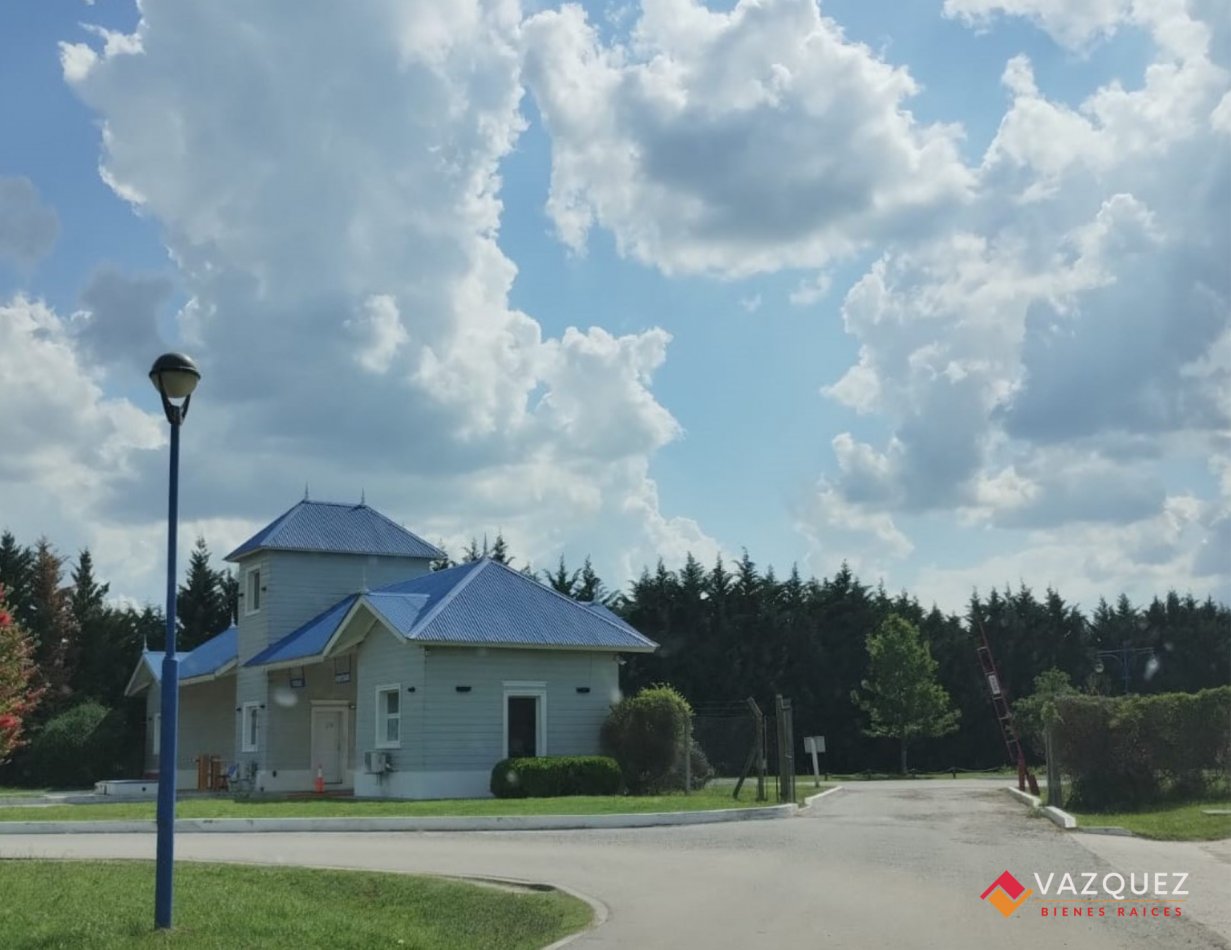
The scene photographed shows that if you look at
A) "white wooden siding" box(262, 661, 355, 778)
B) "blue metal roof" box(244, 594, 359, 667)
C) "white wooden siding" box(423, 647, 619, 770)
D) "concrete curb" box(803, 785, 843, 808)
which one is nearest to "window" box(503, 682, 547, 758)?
"white wooden siding" box(423, 647, 619, 770)

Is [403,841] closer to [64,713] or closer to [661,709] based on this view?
[661,709]

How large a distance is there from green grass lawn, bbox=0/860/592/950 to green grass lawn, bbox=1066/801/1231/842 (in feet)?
28.9

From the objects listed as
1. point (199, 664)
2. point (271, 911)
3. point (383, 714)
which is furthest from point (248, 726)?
point (271, 911)

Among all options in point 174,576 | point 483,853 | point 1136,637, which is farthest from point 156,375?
point 1136,637

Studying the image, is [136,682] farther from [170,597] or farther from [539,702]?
[170,597]

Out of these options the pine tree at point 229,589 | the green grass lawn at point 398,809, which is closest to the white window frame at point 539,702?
the green grass lawn at point 398,809

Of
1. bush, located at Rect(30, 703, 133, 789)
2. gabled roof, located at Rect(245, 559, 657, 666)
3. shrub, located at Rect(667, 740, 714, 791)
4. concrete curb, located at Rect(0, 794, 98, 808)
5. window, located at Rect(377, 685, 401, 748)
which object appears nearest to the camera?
gabled roof, located at Rect(245, 559, 657, 666)

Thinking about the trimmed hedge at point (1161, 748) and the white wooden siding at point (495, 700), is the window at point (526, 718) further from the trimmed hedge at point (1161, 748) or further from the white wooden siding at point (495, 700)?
the trimmed hedge at point (1161, 748)

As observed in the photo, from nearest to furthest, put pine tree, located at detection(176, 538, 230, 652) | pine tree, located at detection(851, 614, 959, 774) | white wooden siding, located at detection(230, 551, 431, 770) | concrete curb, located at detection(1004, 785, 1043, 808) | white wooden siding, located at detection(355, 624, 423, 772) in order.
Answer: concrete curb, located at detection(1004, 785, 1043, 808), white wooden siding, located at detection(355, 624, 423, 772), white wooden siding, located at detection(230, 551, 431, 770), pine tree, located at detection(851, 614, 959, 774), pine tree, located at detection(176, 538, 230, 652)

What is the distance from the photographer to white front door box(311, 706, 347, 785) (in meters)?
36.2

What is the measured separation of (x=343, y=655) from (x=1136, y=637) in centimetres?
3950

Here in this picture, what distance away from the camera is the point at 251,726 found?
37656mm

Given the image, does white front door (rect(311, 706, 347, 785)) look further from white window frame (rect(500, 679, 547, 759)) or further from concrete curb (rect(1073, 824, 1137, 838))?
concrete curb (rect(1073, 824, 1137, 838))

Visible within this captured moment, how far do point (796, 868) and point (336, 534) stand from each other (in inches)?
982
